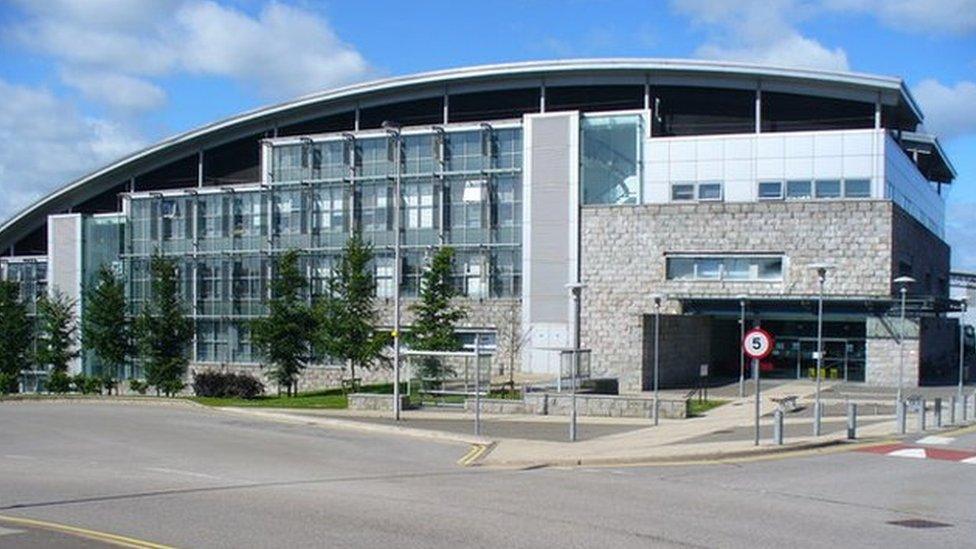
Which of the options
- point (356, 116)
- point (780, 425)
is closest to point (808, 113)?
point (356, 116)

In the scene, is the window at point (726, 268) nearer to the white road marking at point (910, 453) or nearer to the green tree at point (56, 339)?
the white road marking at point (910, 453)

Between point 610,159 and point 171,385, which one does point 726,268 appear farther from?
point 171,385

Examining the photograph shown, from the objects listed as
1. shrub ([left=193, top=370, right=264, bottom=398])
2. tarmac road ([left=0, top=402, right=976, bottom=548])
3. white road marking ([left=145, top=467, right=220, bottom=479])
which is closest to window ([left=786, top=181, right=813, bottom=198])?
shrub ([left=193, top=370, right=264, bottom=398])

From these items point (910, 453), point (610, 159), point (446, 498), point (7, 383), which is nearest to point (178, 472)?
point (446, 498)

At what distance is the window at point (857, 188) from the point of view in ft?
173

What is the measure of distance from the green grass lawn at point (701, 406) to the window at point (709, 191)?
18430mm

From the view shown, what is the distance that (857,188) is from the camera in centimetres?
5275

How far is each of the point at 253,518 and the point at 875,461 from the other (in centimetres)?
1354

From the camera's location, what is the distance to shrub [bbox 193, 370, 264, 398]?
1893 inches

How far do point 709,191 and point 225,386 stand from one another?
88.1 feet

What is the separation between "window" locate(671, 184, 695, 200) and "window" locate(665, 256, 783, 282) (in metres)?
5.37

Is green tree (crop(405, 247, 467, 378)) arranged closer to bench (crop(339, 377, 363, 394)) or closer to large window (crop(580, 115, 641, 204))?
bench (crop(339, 377, 363, 394))

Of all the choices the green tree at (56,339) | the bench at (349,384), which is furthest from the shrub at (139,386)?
the bench at (349,384)

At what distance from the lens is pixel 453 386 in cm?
3772
